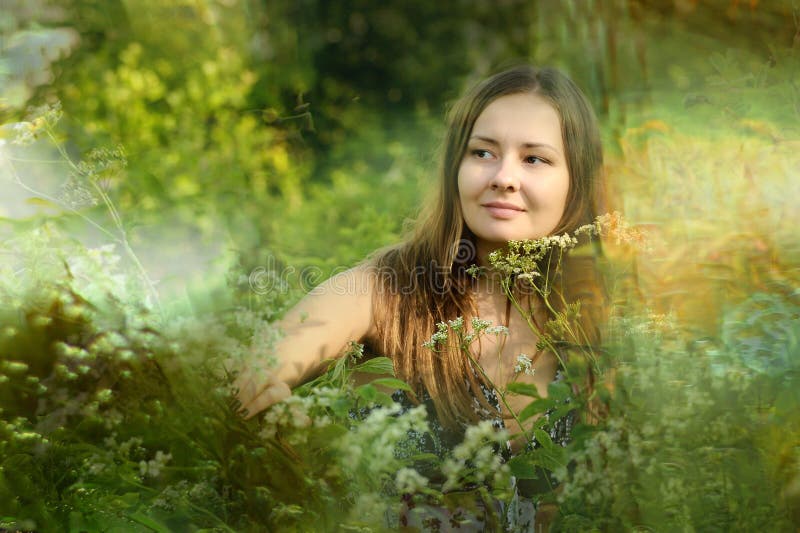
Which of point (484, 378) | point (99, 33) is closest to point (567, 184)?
point (484, 378)

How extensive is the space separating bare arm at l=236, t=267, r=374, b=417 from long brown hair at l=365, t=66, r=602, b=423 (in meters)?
0.04

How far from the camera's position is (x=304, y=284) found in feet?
6.47

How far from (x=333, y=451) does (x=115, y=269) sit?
57cm

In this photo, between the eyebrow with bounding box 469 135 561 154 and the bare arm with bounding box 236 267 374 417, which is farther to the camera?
the eyebrow with bounding box 469 135 561 154

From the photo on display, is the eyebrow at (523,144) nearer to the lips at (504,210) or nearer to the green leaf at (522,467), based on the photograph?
the lips at (504,210)

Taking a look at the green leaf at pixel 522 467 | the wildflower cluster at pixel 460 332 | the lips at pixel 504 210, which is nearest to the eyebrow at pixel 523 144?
the lips at pixel 504 210

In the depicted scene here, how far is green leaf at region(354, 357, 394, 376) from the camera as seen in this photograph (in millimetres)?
1757

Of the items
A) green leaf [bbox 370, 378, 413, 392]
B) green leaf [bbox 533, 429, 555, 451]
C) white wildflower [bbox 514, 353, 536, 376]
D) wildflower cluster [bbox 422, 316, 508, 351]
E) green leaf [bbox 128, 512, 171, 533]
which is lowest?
green leaf [bbox 128, 512, 171, 533]

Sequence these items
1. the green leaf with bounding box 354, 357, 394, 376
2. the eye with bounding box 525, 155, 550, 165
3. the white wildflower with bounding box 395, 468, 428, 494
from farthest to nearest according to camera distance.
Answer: the eye with bounding box 525, 155, 550, 165 → the green leaf with bounding box 354, 357, 394, 376 → the white wildflower with bounding box 395, 468, 428, 494

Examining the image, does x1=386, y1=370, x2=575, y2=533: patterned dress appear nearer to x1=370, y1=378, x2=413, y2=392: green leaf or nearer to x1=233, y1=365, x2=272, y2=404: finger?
x1=370, y1=378, x2=413, y2=392: green leaf

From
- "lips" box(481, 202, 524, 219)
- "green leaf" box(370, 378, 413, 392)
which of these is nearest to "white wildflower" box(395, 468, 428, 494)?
"green leaf" box(370, 378, 413, 392)

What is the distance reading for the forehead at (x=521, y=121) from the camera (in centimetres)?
185

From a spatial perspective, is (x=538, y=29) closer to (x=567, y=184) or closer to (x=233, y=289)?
(x=567, y=184)

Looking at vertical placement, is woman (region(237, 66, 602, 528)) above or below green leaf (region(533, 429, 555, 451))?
above
